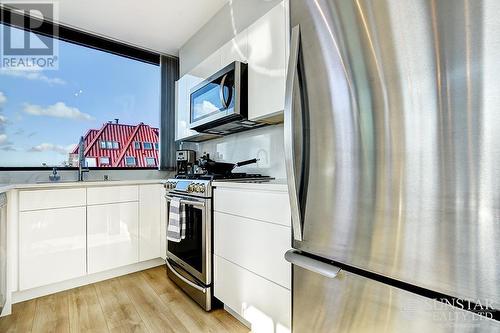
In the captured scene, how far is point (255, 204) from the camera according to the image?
4.71 feet

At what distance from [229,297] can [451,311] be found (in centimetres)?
129

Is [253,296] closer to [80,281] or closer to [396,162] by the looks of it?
[396,162]

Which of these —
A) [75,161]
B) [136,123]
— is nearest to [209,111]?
[136,123]

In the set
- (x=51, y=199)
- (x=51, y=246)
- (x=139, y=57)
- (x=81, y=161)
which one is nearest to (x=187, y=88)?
(x=139, y=57)

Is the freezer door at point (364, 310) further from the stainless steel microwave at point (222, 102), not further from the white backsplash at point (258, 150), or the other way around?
the stainless steel microwave at point (222, 102)

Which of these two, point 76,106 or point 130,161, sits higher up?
point 76,106

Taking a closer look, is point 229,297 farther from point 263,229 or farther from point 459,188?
point 459,188

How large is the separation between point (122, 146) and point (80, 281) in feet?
4.92

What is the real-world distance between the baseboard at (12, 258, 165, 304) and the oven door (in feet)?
2.32

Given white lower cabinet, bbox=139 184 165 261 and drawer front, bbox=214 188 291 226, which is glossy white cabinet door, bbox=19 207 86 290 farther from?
drawer front, bbox=214 188 291 226

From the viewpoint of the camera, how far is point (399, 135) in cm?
72

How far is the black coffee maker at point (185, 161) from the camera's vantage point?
9.48 feet

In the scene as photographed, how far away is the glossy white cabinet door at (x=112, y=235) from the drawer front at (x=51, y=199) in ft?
0.45

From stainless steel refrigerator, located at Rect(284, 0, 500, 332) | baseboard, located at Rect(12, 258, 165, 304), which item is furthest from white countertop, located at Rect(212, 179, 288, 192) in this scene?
baseboard, located at Rect(12, 258, 165, 304)
